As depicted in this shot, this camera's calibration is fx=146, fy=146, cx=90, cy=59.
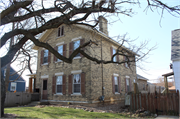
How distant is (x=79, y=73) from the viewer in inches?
535

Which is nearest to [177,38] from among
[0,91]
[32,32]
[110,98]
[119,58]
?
[119,58]

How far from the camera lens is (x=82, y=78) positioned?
1310cm

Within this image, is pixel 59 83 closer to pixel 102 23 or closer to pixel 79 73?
pixel 79 73

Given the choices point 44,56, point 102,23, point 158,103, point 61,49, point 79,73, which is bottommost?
point 158,103

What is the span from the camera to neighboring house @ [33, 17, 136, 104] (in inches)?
513

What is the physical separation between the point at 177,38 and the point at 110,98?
8156 millimetres

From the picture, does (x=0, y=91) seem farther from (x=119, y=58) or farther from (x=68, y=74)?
(x=119, y=58)

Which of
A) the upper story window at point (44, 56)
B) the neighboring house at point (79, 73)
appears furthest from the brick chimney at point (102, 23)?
the upper story window at point (44, 56)

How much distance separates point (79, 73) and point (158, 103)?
722cm

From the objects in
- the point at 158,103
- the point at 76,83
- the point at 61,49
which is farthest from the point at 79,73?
the point at 158,103

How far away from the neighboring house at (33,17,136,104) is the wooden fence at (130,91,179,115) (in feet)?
13.5

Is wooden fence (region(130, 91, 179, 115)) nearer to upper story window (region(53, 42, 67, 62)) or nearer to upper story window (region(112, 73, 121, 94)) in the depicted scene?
upper story window (region(112, 73, 121, 94))

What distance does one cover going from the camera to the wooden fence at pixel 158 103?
8.10 m

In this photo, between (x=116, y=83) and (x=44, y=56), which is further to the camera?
(x=44, y=56)
